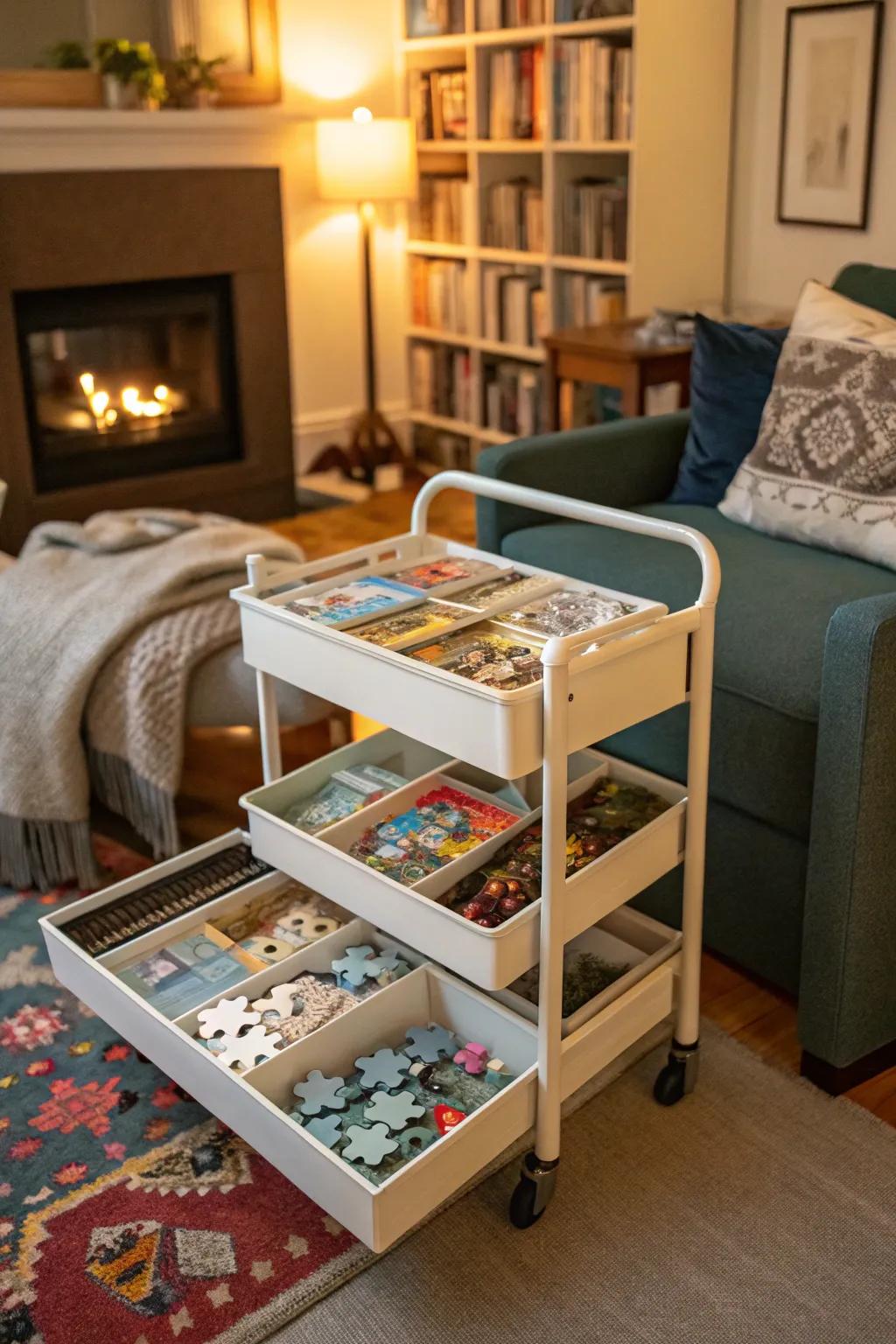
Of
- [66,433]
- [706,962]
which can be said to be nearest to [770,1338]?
[706,962]

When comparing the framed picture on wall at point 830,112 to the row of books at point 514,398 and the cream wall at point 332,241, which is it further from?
the cream wall at point 332,241

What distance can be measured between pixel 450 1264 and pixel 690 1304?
250 millimetres

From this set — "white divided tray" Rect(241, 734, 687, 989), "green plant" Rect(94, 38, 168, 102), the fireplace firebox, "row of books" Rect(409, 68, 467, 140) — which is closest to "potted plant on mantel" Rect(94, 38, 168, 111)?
"green plant" Rect(94, 38, 168, 102)

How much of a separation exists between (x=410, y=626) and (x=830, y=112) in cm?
246

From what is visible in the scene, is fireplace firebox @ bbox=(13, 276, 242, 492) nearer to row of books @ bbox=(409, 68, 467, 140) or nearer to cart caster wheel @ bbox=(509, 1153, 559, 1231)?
row of books @ bbox=(409, 68, 467, 140)

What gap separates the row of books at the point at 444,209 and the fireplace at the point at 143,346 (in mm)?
623

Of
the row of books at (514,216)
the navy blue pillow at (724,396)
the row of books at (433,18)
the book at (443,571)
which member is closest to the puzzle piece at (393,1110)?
the book at (443,571)

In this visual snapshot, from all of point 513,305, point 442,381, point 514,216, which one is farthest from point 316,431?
point 514,216

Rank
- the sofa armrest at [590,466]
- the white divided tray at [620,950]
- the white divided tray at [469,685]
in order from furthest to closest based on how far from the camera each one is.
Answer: the sofa armrest at [590,466] → the white divided tray at [620,950] → the white divided tray at [469,685]

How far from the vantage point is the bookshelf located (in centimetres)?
341

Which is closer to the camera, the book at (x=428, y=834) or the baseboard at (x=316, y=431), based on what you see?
the book at (x=428, y=834)

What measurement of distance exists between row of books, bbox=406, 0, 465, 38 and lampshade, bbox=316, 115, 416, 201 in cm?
36

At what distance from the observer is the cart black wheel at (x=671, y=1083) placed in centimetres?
157

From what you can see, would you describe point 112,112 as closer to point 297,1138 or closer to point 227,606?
point 227,606
